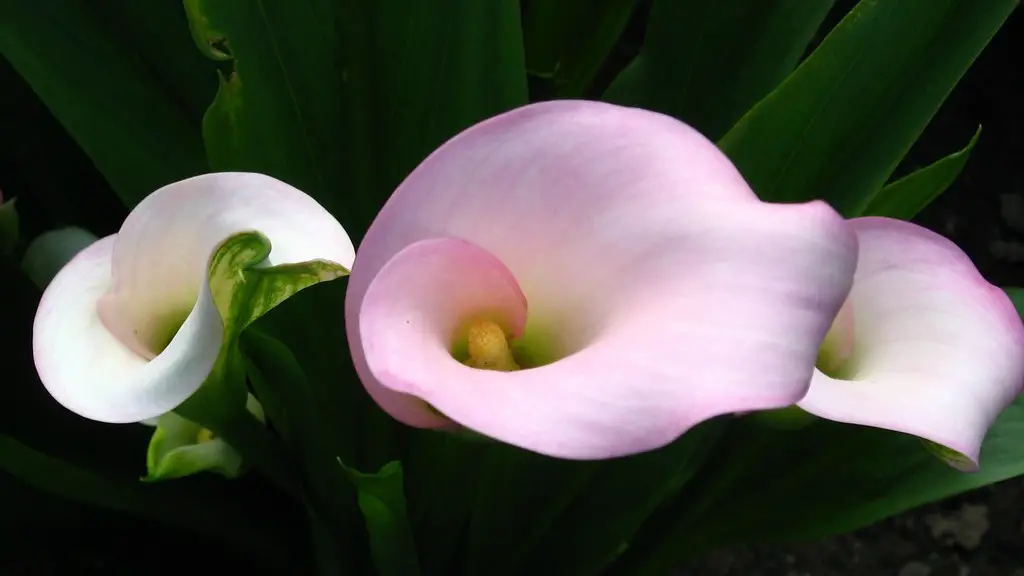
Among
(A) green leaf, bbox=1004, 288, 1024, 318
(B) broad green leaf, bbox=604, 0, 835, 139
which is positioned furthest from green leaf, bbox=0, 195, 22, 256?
(A) green leaf, bbox=1004, 288, 1024, 318

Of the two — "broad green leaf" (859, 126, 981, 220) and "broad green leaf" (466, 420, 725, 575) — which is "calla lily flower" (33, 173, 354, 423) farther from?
"broad green leaf" (859, 126, 981, 220)

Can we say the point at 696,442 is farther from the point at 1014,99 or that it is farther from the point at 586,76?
the point at 1014,99

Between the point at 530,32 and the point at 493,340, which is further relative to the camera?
the point at 530,32

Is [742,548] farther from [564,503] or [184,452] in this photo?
[184,452]

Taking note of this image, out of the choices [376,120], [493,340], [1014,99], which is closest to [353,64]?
[376,120]

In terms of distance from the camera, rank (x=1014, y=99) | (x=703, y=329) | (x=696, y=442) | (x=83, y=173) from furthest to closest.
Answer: (x=1014, y=99)
(x=83, y=173)
(x=696, y=442)
(x=703, y=329)

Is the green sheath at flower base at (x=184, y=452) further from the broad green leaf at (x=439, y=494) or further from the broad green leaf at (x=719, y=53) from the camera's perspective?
the broad green leaf at (x=719, y=53)
